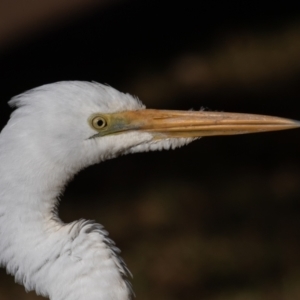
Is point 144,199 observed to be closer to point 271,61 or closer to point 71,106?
point 271,61

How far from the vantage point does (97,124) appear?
1930 mm

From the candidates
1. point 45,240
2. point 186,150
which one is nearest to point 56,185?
point 45,240

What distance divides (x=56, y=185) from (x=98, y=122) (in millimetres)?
198

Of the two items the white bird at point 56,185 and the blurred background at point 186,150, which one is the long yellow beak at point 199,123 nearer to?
the white bird at point 56,185

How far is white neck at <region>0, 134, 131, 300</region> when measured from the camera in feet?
6.14

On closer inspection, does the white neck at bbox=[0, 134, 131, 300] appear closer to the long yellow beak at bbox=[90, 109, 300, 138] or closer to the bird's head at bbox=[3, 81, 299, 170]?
the bird's head at bbox=[3, 81, 299, 170]

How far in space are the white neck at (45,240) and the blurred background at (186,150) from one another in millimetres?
2190

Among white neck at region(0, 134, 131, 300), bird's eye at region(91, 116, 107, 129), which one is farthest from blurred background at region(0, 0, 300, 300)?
bird's eye at region(91, 116, 107, 129)

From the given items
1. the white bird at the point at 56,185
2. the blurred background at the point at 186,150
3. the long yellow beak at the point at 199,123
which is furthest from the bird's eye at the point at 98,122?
the blurred background at the point at 186,150

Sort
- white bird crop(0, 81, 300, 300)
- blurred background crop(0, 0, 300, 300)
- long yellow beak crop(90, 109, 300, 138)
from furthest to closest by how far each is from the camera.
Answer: blurred background crop(0, 0, 300, 300), long yellow beak crop(90, 109, 300, 138), white bird crop(0, 81, 300, 300)

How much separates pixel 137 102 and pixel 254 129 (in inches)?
13.3

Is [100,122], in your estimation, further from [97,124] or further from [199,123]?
[199,123]

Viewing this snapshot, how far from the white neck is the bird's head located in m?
0.05

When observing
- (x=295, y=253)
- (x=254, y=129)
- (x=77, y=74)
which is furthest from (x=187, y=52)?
(x=254, y=129)
